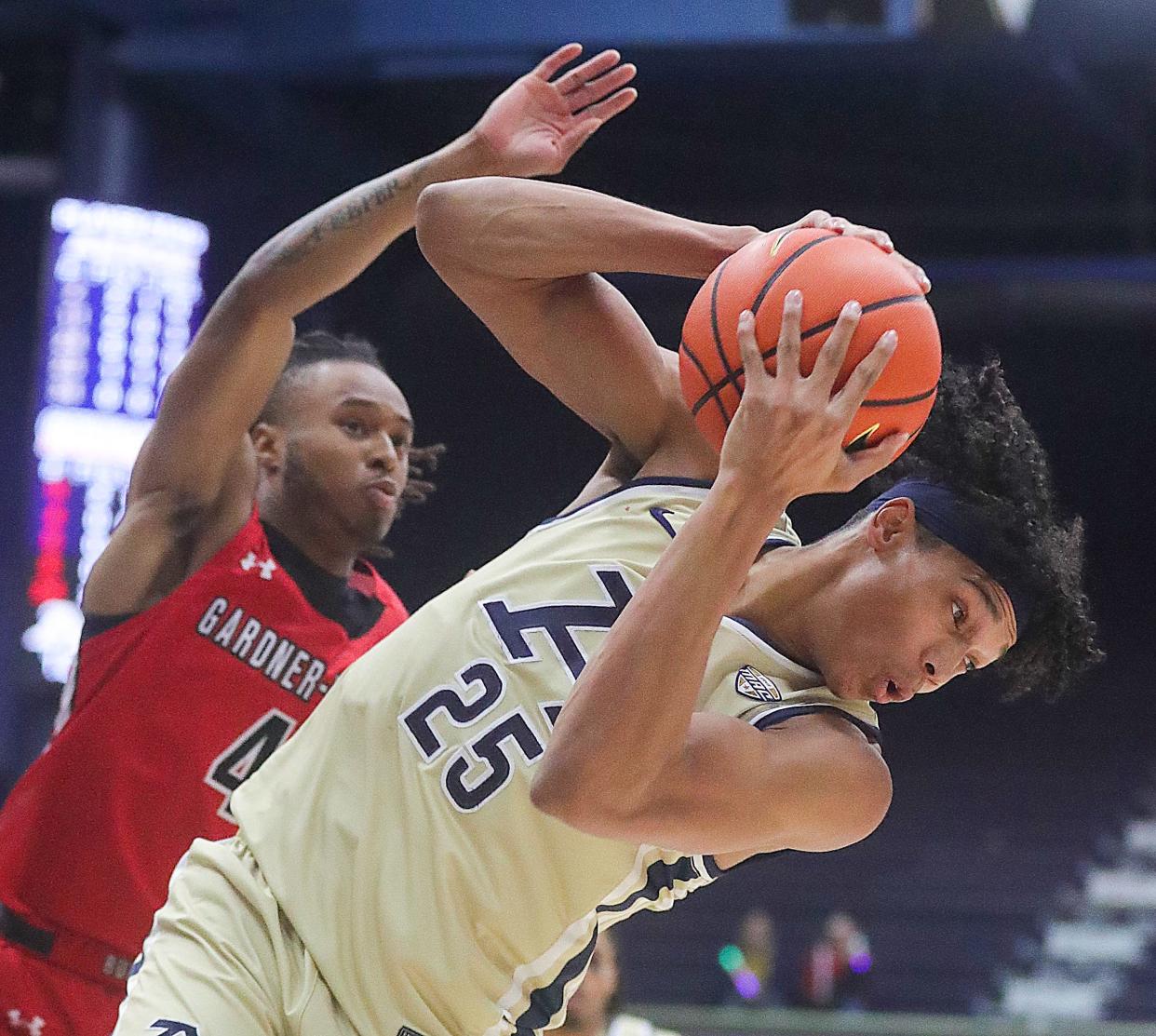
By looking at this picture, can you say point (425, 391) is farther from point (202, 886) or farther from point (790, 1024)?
point (202, 886)

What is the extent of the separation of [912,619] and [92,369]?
7476 mm

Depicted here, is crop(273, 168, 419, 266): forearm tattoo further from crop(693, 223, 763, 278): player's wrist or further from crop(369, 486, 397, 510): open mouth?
crop(693, 223, 763, 278): player's wrist

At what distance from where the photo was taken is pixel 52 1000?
3.58m

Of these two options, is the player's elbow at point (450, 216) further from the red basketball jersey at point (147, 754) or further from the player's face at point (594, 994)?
the player's face at point (594, 994)

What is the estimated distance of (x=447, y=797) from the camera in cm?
257

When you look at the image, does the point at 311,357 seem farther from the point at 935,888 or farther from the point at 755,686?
the point at 935,888

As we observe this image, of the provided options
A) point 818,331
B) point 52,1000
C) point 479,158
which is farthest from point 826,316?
point 52,1000

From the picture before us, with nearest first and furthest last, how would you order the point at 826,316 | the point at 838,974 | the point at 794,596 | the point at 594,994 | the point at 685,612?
the point at 685,612 → the point at 826,316 → the point at 794,596 → the point at 594,994 → the point at 838,974

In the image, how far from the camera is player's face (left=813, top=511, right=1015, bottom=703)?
8.52ft

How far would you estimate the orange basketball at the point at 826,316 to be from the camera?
236 cm

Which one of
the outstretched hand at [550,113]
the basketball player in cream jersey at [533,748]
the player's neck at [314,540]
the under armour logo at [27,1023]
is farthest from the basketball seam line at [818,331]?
the under armour logo at [27,1023]

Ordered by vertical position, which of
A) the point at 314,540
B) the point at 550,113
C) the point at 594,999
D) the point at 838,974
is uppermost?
the point at 550,113

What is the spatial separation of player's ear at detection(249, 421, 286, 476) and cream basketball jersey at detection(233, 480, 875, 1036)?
139 cm

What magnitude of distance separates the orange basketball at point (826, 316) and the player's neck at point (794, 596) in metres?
0.30
